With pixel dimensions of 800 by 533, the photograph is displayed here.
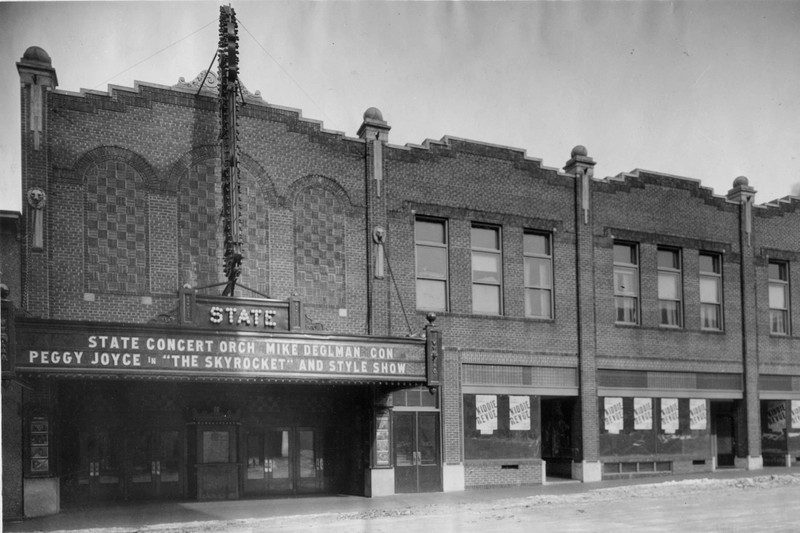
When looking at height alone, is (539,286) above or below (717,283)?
below

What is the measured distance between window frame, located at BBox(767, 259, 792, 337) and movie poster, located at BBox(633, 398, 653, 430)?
6254 mm

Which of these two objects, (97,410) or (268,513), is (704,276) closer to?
(268,513)

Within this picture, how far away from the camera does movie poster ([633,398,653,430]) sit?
25.2 m

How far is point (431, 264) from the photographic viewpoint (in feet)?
74.2

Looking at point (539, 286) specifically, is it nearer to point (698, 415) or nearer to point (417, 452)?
point (417, 452)

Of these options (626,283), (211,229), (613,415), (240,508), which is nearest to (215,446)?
(240,508)

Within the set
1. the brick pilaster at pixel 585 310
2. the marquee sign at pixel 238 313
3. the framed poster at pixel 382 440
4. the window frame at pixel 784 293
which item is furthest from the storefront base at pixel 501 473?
the window frame at pixel 784 293

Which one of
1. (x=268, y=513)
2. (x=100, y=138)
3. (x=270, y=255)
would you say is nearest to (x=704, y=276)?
(x=270, y=255)

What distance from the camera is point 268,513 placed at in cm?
1702

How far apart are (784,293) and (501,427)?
1286 cm

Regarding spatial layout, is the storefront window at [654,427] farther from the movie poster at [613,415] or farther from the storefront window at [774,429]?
the storefront window at [774,429]

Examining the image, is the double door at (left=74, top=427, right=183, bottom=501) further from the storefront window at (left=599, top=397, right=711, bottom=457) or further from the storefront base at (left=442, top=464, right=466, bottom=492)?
the storefront window at (left=599, top=397, right=711, bottom=457)

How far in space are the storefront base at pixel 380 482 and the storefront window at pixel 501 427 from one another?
107 inches

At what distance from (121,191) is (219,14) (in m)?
4.63
